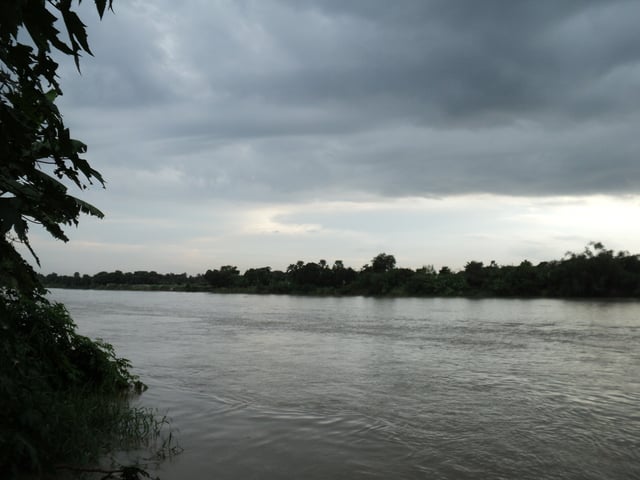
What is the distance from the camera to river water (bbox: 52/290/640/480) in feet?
25.7

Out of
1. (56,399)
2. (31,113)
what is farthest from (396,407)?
(31,113)

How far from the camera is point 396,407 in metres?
11.8

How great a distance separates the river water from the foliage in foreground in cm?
89

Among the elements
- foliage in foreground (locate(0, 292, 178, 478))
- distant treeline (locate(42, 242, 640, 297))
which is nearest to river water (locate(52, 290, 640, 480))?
foliage in foreground (locate(0, 292, 178, 478))

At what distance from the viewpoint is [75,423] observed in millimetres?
6434

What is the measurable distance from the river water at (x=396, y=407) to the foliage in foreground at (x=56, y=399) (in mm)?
893

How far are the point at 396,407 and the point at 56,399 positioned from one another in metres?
7.53

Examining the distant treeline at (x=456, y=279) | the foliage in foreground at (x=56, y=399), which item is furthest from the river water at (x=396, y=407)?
the distant treeline at (x=456, y=279)

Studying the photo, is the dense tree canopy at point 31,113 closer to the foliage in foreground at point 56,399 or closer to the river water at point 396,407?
the foliage in foreground at point 56,399

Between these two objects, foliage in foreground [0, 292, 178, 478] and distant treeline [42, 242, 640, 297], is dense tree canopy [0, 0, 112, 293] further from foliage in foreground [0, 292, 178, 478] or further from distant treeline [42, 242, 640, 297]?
distant treeline [42, 242, 640, 297]

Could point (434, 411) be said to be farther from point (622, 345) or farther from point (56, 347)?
point (622, 345)

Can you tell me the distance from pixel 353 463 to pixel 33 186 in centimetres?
653

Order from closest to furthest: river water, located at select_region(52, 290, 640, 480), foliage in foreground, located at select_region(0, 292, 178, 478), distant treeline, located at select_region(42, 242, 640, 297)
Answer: foliage in foreground, located at select_region(0, 292, 178, 478), river water, located at select_region(52, 290, 640, 480), distant treeline, located at select_region(42, 242, 640, 297)

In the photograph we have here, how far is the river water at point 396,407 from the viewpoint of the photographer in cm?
782
